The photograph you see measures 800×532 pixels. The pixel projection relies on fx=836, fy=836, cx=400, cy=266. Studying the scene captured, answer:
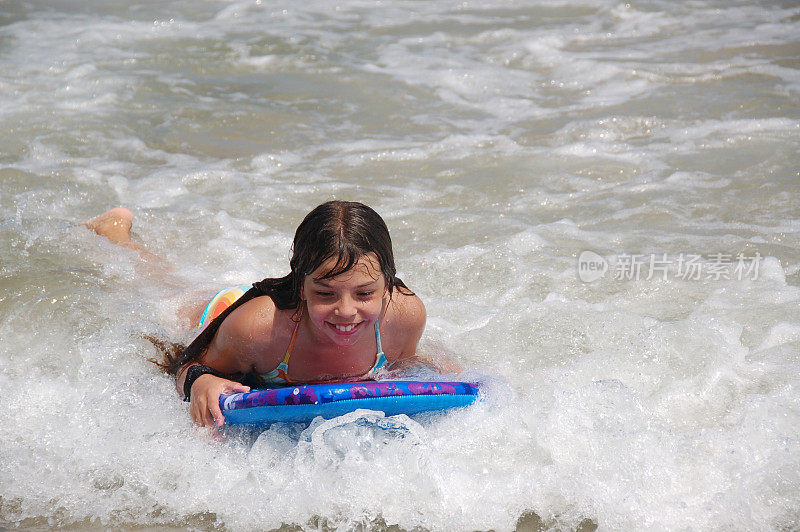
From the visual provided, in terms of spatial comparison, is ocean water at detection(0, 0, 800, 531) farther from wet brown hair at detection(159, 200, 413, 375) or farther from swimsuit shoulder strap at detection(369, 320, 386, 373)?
wet brown hair at detection(159, 200, 413, 375)

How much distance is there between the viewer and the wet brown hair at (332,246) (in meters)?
3.16

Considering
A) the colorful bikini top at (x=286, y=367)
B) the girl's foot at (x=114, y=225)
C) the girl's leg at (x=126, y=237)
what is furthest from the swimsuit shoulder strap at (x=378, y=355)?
the girl's foot at (x=114, y=225)

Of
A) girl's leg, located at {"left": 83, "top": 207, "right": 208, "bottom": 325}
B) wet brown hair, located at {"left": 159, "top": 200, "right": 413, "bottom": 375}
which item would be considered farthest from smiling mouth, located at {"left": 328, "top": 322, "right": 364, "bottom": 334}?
girl's leg, located at {"left": 83, "top": 207, "right": 208, "bottom": 325}

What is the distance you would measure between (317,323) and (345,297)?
0.60 feet

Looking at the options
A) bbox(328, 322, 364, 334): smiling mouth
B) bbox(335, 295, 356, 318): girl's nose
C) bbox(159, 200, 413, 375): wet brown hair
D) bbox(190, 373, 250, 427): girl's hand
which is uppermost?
bbox(159, 200, 413, 375): wet brown hair

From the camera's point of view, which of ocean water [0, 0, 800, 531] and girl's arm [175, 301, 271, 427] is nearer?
ocean water [0, 0, 800, 531]

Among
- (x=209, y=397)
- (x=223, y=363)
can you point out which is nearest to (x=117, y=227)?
(x=223, y=363)

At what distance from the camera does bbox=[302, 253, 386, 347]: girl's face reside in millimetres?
3184

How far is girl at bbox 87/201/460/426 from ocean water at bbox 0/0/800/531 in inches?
9.2

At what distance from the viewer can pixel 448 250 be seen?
5160 mm

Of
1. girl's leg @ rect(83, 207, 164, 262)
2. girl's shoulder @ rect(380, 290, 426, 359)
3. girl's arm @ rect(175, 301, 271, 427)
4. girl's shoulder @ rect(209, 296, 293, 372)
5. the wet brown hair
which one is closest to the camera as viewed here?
the wet brown hair

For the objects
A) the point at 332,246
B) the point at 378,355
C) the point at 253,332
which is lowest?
the point at 378,355

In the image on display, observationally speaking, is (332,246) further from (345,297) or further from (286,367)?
(286,367)

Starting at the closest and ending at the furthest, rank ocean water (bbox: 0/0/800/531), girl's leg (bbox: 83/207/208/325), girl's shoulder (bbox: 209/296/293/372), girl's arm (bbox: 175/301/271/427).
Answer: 1. ocean water (bbox: 0/0/800/531)
2. girl's arm (bbox: 175/301/271/427)
3. girl's shoulder (bbox: 209/296/293/372)
4. girl's leg (bbox: 83/207/208/325)
